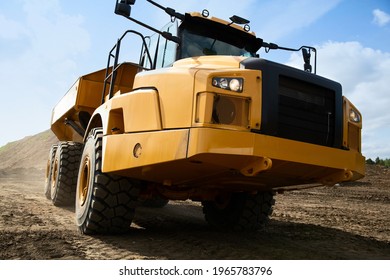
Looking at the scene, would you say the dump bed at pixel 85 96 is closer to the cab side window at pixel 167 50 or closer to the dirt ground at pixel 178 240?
the cab side window at pixel 167 50

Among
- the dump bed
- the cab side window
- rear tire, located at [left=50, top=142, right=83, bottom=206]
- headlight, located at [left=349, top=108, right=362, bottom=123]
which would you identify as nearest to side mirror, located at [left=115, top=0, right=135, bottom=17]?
the cab side window

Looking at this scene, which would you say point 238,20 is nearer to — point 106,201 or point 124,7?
point 124,7

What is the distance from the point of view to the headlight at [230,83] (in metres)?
3.02

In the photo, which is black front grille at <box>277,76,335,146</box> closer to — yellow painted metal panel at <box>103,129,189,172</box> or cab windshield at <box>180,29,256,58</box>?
yellow painted metal panel at <box>103,129,189,172</box>

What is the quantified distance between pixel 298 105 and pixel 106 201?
2.01m

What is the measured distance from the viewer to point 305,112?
11.2 ft

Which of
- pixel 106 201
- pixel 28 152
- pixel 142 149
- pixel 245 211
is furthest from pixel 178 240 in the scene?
pixel 28 152

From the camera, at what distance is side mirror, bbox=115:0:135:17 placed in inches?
137

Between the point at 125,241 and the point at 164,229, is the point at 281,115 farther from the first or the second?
the point at 164,229

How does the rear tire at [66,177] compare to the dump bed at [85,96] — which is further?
the rear tire at [66,177]

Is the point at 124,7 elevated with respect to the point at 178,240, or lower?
elevated

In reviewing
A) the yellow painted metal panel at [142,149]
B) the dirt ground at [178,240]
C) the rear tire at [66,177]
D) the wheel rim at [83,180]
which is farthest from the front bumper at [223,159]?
the rear tire at [66,177]
